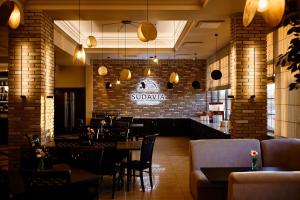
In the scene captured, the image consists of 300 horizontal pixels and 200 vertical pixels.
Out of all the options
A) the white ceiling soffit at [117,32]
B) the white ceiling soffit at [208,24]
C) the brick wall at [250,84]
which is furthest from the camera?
the white ceiling soffit at [117,32]

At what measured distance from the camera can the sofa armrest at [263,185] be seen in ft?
10.4

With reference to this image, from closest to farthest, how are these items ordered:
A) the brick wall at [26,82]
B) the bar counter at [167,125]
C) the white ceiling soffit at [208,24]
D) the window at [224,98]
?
the brick wall at [26,82] → the white ceiling soffit at [208,24] → the window at [224,98] → the bar counter at [167,125]

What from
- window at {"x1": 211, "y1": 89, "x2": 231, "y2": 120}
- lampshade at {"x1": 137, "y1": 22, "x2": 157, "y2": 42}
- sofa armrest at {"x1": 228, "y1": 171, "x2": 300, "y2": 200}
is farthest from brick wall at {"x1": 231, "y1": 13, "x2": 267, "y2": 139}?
window at {"x1": 211, "y1": 89, "x2": 231, "y2": 120}

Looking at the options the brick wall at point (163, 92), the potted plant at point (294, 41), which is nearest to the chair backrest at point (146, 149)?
the potted plant at point (294, 41)

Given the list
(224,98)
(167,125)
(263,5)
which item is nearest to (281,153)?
(263,5)

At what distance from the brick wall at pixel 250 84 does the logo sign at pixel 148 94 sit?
874cm

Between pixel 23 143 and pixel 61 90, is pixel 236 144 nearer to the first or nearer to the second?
pixel 23 143

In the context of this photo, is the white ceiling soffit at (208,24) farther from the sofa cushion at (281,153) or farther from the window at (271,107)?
the sofa cushion at (281,153)

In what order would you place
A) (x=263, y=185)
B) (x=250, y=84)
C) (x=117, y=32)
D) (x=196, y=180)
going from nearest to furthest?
(x=263, y=185)
(x=196, y=180)
(x=250, y=84)
(x=117, y=32)

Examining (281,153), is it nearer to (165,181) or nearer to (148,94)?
(165,181)

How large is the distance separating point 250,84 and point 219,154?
2260mm

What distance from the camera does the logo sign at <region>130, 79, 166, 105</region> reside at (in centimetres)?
1596

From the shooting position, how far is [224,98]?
1327 cm

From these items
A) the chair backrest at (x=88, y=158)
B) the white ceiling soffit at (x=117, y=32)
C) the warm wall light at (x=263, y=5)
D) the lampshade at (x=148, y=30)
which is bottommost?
the chair backrest at (x=88, y=158)
